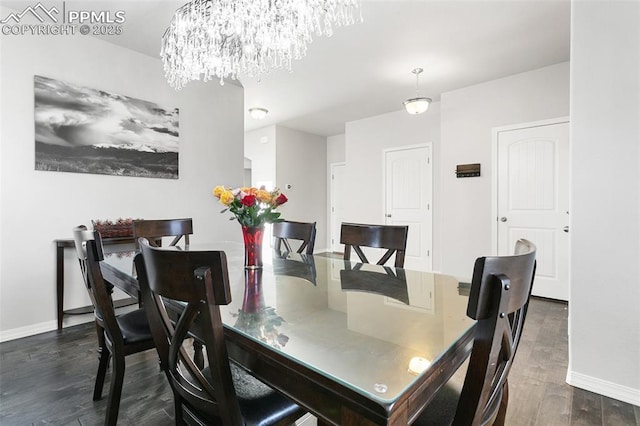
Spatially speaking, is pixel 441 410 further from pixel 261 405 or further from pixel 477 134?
pixel 477 134

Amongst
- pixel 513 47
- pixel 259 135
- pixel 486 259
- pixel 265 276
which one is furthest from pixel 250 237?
pixel 259 135

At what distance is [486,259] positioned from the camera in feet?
2.05

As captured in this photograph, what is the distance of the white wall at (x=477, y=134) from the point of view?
362 cm

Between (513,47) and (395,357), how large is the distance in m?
3.59

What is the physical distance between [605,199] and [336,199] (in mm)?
5340

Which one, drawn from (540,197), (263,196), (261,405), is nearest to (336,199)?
(540,197)

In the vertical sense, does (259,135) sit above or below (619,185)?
above

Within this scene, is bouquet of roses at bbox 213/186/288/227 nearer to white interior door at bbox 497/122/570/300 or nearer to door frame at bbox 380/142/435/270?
white interior door at bbox 497/122/570/300

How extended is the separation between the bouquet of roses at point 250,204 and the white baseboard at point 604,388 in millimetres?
2034

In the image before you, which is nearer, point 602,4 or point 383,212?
point 602,4

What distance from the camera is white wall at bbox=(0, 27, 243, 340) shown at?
2.51 m

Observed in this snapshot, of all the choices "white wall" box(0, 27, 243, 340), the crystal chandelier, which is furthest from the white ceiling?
the crystal chandelier

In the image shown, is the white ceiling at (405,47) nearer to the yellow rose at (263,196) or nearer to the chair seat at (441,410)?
the yellow rose at (263,196)

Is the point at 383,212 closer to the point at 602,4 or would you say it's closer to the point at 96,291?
the point at 602,4
